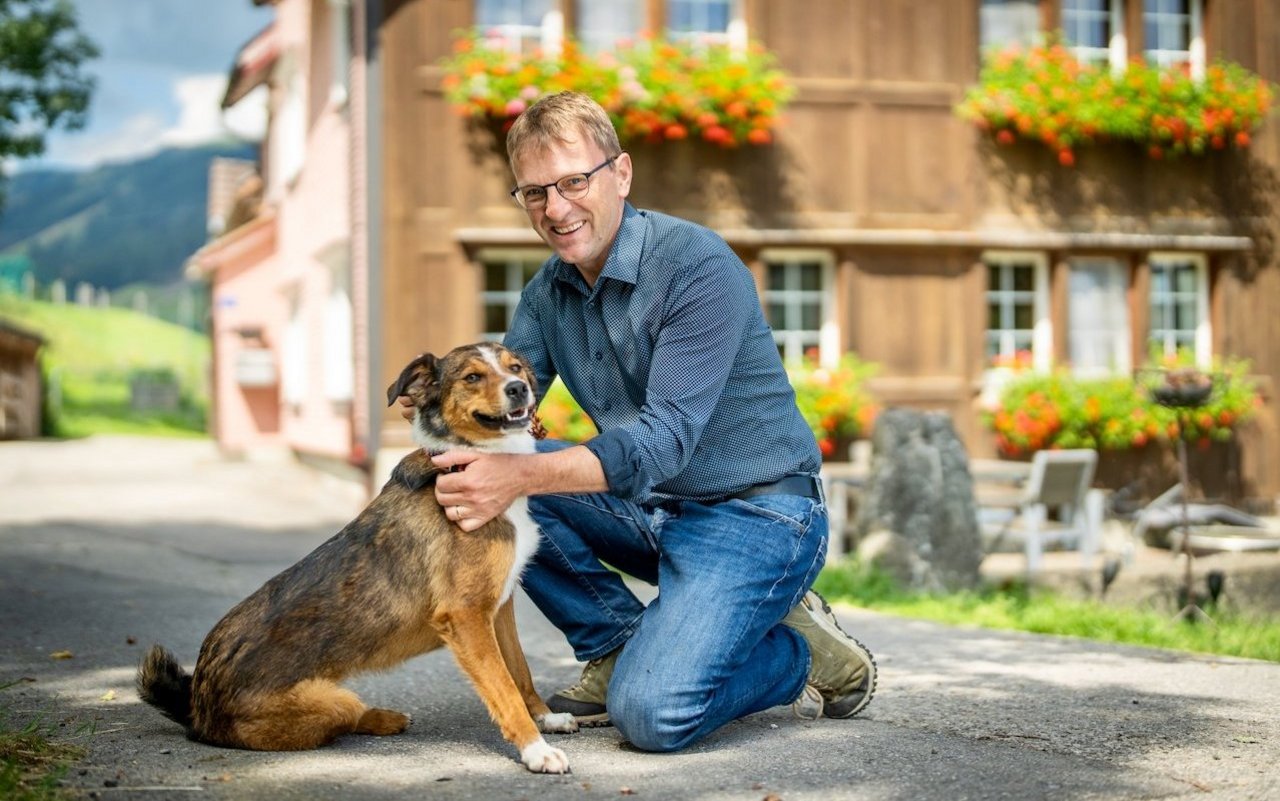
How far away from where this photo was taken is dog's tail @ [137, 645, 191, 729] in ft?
12.7

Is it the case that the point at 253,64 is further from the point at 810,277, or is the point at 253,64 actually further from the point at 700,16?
the point at 810,277

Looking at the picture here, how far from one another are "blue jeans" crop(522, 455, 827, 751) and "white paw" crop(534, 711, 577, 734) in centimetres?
27

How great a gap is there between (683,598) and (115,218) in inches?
5183

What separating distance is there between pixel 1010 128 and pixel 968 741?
10628 millimetres

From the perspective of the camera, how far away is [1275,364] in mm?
14695

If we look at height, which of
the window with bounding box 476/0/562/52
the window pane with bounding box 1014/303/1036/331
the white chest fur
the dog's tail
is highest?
the window with bounding box 476/0/562/52

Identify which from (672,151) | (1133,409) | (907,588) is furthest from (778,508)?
(1133,409)

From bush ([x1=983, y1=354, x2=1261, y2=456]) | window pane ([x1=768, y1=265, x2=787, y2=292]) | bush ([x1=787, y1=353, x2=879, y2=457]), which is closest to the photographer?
bush ([x1=787, y1=353, x2=879, y2=457])

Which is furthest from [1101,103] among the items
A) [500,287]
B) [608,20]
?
[500,287]

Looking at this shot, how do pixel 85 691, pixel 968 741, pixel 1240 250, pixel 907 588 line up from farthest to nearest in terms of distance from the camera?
pixel 1240 250 < pixel 907 588 < pixel 85 691 < pixel 968 741

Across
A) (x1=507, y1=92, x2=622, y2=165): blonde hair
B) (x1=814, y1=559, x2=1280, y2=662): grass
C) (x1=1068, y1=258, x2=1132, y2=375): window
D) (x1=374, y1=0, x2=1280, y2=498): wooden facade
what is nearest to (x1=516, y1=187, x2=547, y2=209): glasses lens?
(x1=507, y1=92, x2=622, y2=165): blonde hair

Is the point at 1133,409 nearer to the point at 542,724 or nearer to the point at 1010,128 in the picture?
the point at 1010,128

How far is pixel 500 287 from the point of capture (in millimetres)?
12844

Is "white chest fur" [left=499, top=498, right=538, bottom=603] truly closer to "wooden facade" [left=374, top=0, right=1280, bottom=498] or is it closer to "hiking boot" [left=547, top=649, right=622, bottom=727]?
"hiking boot" [left=547, top=649, right=622, bottom=727]
